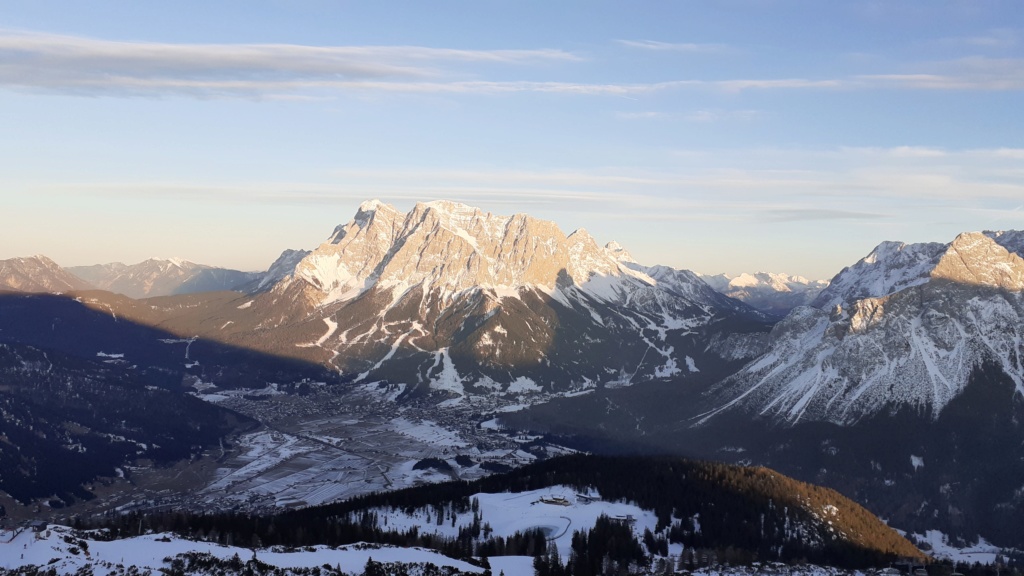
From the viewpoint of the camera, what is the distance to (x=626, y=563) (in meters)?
154

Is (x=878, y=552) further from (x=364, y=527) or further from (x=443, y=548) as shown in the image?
(x=364, y=527)

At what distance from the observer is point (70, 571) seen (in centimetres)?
11638

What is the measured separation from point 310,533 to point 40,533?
45.5 m

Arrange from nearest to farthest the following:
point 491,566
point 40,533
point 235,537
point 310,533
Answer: point 40,533
point 491,566
point 235,537
point 310,533

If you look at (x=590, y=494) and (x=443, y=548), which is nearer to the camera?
(x=443, y=548)

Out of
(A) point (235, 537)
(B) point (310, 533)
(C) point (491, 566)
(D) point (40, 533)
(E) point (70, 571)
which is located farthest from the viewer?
(B) point (310, 533)

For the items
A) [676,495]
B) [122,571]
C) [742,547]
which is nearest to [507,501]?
[676,495]

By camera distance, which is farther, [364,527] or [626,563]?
[364,527]

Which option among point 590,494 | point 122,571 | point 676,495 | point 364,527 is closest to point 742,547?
point 676,495

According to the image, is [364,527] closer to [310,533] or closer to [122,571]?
[310,533]

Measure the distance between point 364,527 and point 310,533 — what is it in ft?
32.6

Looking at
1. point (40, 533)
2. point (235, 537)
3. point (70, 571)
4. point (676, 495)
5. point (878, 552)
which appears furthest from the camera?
point (676, 495)

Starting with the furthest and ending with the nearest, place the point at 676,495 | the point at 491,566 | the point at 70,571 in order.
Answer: the point at 676,495 < the point at 491,566 < the point at 70,571

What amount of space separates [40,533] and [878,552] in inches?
5099
